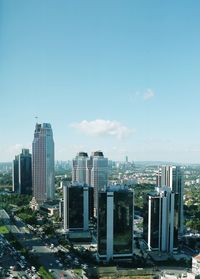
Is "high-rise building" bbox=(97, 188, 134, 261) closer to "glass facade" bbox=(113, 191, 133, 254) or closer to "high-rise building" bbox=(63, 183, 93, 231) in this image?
"glass facade" bbox=(113, 191, 133, 254)

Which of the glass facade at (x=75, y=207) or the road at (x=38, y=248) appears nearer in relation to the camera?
the road at (x=38, y=248)

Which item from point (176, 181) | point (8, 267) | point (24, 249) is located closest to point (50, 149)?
point (176, 181)

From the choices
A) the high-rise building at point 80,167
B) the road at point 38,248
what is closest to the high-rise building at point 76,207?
the road at point 38,248

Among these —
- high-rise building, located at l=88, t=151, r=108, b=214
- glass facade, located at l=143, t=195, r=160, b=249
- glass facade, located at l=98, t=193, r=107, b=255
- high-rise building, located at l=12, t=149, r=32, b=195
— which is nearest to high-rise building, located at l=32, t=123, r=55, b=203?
high-rise building, located at l=12, t=149, r=32, b=195

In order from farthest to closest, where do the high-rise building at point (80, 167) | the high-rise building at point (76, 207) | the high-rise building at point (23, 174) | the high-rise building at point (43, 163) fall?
the high-rise building at point (23, 174), the high-rise building at point (43, 163), the high-rise building at point (80, 167), the high-rise building at point (76, 207)

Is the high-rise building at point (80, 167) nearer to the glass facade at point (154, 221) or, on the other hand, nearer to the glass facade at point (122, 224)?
the glass facade at point (154, 221)

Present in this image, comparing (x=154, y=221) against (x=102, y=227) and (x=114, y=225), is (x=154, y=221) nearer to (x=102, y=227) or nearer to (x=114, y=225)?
(x=114, y=225)
